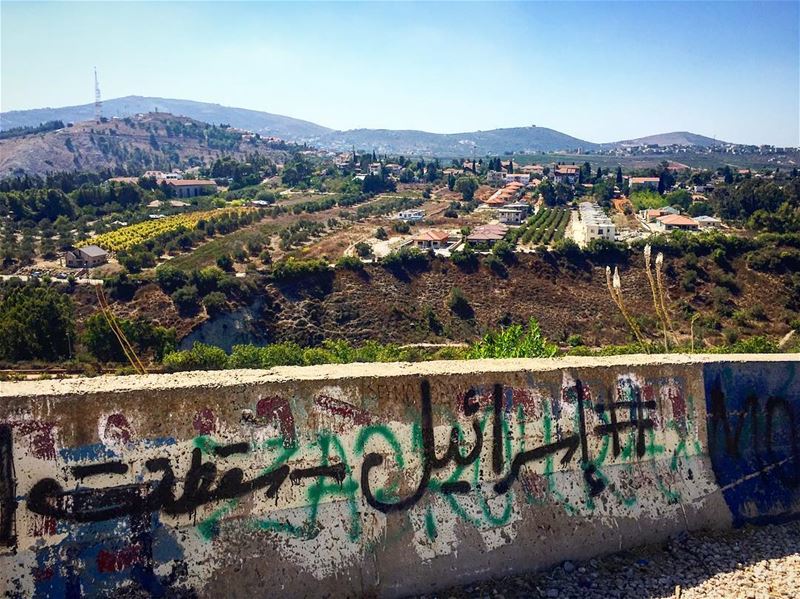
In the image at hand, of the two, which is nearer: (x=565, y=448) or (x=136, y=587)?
(x=136, y=587)

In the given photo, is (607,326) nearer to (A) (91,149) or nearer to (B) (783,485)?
(B) (783,485)

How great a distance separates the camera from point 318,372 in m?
8.52

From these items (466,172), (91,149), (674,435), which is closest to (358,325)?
(674,435)

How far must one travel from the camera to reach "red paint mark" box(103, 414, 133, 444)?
7527 millimetres

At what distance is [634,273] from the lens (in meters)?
49.6

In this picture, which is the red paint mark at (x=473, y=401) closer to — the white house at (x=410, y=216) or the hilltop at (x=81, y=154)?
the white house at (x=410, y=216)

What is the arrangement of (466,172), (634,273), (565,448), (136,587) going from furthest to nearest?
(466,172)
(634,273)
(565,448)
(136,587)

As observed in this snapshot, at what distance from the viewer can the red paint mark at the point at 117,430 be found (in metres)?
7.53

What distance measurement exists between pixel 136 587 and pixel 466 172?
124m

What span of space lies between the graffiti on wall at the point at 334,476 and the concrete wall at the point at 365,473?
21mm

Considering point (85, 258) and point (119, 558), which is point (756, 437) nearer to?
point (119, 558)

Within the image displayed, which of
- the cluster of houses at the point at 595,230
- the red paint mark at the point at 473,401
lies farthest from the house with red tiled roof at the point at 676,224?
the red paint mark at the point at 473,401

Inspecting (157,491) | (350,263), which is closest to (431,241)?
(350,263)

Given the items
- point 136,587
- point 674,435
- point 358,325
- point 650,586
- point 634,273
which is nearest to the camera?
point 136,587
